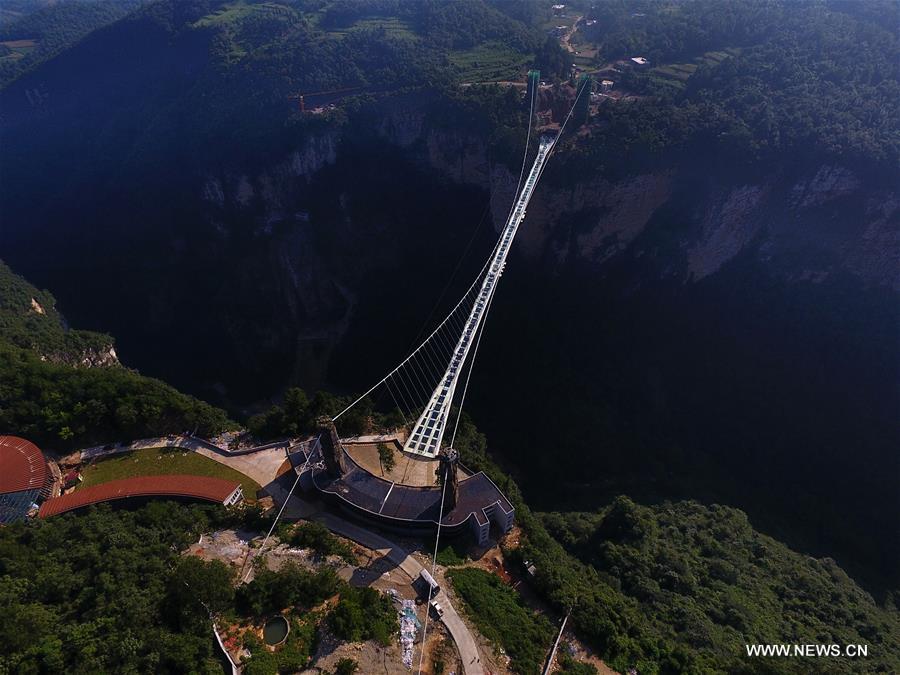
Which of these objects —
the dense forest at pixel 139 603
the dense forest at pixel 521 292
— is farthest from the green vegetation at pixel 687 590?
the dense forest at pixel 139 603

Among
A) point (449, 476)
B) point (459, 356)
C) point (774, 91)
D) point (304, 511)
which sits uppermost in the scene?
point (774, 91)

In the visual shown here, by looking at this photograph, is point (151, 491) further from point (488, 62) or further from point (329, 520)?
point (488, 62)

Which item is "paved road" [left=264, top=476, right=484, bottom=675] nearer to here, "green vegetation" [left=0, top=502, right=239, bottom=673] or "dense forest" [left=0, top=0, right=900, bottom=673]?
"dense forest" [left=0, top=0, right=900, bottom=673]

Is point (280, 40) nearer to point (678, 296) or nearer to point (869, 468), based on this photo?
point (678, 296)

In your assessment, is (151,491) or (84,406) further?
(84,406)

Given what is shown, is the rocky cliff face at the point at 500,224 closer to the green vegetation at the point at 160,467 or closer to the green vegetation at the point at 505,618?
the green vegetation at the point at 160,467

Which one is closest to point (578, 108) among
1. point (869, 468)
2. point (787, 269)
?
point (787, 269)

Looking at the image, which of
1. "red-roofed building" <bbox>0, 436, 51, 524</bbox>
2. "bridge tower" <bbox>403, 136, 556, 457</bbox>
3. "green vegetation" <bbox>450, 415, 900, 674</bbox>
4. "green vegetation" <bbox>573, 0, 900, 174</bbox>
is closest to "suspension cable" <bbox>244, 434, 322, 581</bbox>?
"bridge tower" <bbox>403, 136, 556, 457</bbox>

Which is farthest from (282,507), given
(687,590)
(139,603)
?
(687,590)
